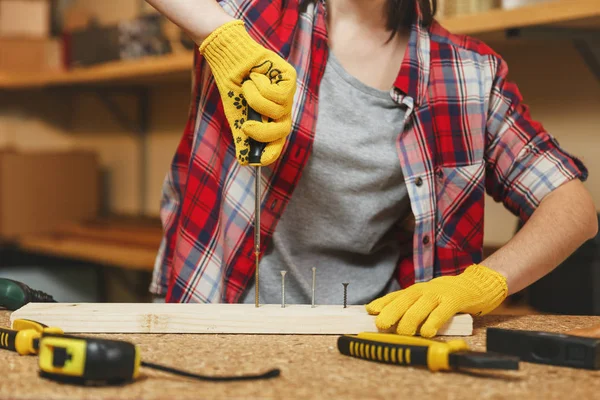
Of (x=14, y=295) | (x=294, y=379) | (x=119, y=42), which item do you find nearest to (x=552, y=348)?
(x=294, y=379)

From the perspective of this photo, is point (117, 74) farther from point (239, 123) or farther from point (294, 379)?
point (294, 379)

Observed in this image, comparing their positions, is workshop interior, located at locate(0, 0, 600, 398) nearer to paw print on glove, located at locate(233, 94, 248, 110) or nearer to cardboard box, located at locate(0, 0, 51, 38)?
cardboard box, located at locate(0, 0, 51, 38)

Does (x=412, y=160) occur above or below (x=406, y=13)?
below

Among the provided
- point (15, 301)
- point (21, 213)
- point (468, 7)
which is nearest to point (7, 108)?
point (21, 213)

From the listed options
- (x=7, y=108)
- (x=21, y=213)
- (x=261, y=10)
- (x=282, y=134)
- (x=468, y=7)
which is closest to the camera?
(x=282, y=134)

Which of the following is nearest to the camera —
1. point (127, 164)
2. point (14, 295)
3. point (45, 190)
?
point (14, 295)

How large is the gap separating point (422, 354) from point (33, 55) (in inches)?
119

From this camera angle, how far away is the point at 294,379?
72 cm

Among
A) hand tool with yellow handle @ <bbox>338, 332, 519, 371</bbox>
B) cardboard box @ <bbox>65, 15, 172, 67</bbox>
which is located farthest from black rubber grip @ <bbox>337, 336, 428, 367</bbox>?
cardboard box @ <bbox>65, 15, 172, 67</bbox>

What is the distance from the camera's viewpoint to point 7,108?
354 centimetres

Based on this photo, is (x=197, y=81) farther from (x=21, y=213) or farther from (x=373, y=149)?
(x=21, y=213)

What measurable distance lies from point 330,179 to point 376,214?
98mm

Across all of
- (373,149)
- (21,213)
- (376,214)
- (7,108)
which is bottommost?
(21,213)

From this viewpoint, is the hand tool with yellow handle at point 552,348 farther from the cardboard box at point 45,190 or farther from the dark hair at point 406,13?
the cardboard box at point 45,190
